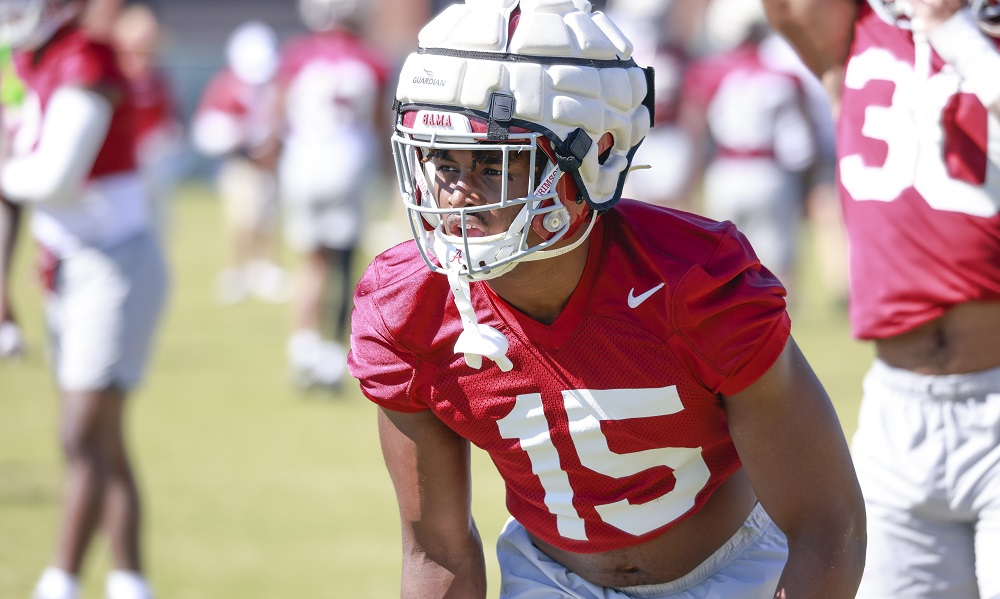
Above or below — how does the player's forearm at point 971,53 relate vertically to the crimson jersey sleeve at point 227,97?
above

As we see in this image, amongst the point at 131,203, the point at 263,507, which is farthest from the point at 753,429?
the point at 263,507

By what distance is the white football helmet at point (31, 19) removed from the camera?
15.0 feet

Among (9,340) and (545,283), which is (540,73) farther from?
(9,340)

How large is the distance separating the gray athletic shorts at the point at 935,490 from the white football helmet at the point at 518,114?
3.29 feet

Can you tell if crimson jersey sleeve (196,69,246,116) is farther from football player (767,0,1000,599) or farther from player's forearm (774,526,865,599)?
player's forearm (774,526,865,599)

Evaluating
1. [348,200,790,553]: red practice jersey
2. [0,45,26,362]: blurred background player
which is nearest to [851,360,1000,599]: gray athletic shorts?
[348,200,790,553]: red practice jersey

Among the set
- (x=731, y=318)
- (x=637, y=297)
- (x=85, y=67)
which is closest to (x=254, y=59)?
(x=85, y=67)

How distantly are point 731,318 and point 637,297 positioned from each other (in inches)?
6.9

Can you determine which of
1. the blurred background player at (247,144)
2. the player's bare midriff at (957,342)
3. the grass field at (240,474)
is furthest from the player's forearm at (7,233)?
the blurred background player at (247,144)

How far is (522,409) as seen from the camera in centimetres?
240

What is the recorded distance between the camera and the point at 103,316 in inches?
178

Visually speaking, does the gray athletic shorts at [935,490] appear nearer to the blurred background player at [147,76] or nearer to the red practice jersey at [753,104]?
the red practice jersey at [753,104]

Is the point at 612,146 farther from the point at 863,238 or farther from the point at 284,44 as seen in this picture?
the point at 284,44

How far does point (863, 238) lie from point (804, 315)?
805 cm
